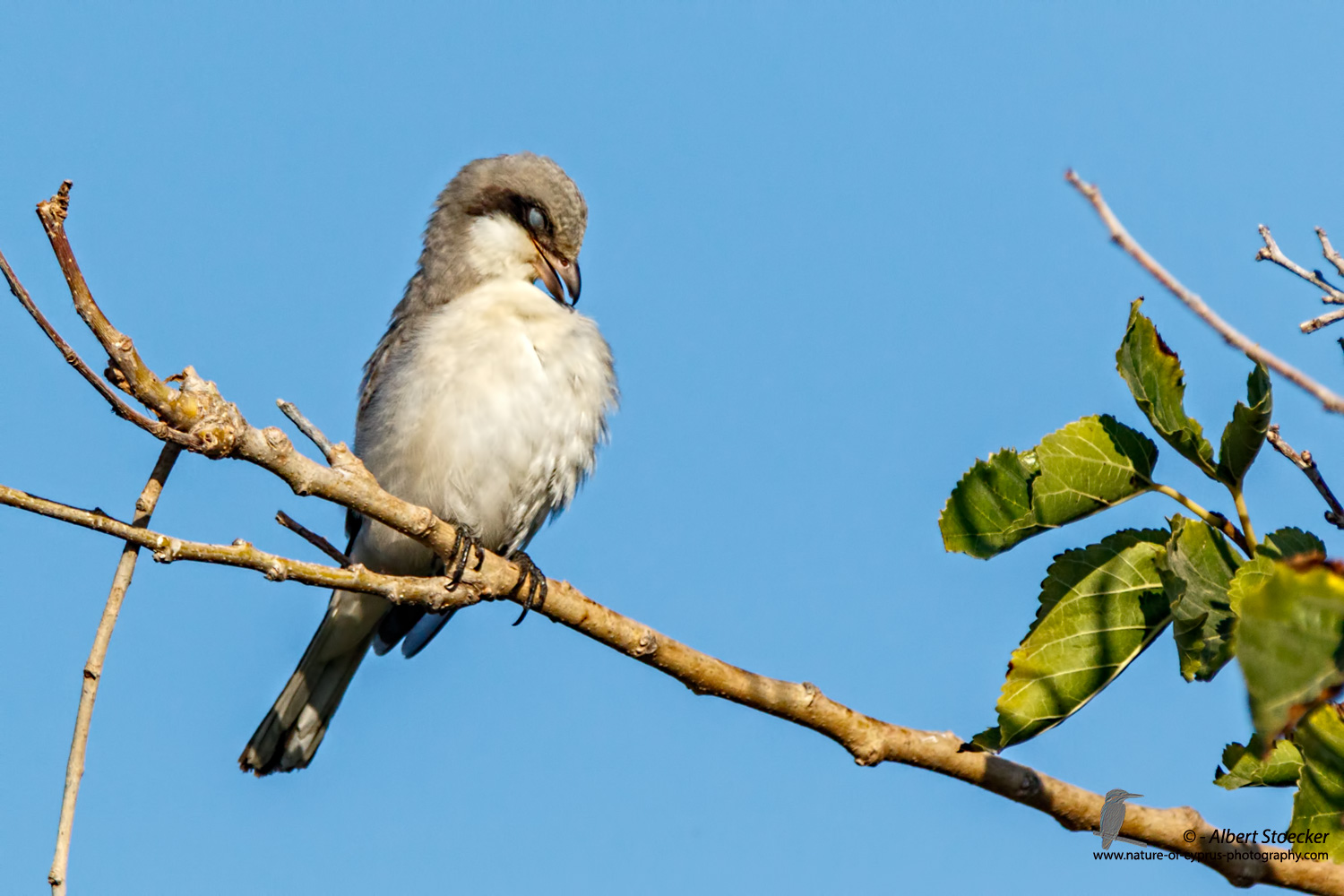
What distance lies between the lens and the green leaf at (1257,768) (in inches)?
108

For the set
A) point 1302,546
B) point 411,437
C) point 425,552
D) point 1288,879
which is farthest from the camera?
point 425,552

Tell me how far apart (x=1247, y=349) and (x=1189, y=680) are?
1241mm

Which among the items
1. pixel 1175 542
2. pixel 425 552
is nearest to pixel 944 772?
pixel 1175 542

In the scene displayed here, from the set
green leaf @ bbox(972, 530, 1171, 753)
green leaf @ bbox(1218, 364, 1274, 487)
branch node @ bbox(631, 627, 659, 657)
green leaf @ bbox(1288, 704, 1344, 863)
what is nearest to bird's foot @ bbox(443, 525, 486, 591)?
branch node @ bbox(631, 627, 659, 657)

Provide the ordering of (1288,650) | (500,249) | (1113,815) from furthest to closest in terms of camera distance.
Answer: (500,249), (1113,815), (1288,650)

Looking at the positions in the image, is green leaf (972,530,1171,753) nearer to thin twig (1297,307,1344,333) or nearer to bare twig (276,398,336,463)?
thin twig (1297,307,1344,333)

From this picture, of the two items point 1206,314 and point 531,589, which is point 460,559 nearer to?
point 531,589

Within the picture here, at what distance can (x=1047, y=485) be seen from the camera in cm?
274

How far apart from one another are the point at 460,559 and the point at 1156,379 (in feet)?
6.17

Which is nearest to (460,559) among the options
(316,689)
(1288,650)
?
(1288,650)

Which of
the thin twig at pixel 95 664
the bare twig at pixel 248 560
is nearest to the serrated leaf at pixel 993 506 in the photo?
the bare twig at pixel 248 560

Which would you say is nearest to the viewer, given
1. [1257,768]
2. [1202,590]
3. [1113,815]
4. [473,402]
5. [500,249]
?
[1202,590]

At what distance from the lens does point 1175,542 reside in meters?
2.53

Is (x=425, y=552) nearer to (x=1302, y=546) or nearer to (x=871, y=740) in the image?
(x=871, y=740)
